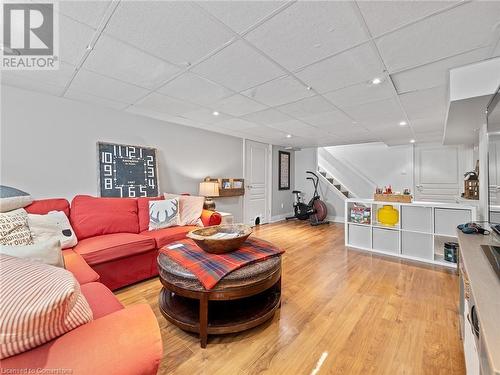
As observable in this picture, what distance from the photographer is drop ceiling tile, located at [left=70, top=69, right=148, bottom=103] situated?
224 cm

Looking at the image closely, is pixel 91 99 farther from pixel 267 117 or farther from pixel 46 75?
pixel 267 117

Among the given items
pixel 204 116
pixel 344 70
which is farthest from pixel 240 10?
pixel 204 116

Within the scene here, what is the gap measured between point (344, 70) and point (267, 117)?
160 cm

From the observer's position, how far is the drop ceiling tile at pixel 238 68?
178cm

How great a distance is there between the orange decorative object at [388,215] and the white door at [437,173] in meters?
3.36

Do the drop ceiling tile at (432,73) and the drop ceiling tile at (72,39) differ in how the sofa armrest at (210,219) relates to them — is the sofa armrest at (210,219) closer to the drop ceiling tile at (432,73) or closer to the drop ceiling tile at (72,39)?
the drop ceiling tile at (72,39)

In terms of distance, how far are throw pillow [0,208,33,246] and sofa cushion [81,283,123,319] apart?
0.87 meters

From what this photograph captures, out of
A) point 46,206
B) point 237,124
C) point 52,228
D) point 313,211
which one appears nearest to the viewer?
point 52,228

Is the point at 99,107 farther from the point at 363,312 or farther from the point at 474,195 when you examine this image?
the point at 474,195

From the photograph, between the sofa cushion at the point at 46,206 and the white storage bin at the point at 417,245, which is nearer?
the sofa cushion at the point at 46,206

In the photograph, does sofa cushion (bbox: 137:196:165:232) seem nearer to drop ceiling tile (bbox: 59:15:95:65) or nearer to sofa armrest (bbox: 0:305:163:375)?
drop ceiling tile (bbox: 59:15:95:65)

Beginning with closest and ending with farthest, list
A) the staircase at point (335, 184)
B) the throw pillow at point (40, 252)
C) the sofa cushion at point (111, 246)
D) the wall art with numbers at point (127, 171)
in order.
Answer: the throw pillow at point (40, 252) < the sofa cushion at point (111, 246) < the wall art with numbers at point (127, 171) < the staircase at point (335, 184)

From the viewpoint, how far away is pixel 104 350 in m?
0.67

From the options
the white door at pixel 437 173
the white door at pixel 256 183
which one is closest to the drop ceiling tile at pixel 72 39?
the white door at pixel 256 183
